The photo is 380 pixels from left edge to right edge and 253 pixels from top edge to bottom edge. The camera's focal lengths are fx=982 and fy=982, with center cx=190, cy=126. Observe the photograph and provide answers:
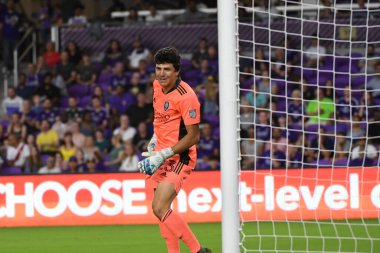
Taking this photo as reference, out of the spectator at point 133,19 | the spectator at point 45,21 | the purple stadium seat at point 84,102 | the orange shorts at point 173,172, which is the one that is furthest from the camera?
the spectator at point 45,21

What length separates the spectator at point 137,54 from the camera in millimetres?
18562

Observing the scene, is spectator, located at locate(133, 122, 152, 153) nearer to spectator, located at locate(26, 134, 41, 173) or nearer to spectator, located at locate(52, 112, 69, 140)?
spectator, located at locate(52, 112, 69, 140)

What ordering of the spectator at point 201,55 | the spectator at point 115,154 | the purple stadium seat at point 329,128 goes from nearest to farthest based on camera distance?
1. the purple stadium seat at point 329,128
2. the spectator at point 115,154
3. the spectator at point 201,55

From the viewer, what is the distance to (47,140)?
1672 cm

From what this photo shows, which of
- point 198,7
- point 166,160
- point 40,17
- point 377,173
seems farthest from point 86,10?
point 166,160

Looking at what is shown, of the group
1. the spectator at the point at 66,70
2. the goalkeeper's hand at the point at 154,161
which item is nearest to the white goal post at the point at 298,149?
the goalkeeper's hand at the point at 154,161

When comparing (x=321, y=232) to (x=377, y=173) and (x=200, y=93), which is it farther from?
(x=200, y=93)

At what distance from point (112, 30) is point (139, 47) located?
1116mm

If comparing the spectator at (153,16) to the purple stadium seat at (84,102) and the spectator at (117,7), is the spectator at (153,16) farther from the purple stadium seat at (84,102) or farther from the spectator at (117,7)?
the purple stadium seat at (84,102)

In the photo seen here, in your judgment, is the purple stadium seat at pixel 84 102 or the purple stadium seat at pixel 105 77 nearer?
the purple stadium seat at pixel 84 102

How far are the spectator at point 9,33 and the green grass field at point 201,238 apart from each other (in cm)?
707

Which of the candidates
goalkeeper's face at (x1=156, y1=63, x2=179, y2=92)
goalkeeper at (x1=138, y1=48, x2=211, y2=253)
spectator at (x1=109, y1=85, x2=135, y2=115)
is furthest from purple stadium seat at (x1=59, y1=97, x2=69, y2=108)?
Result: goalkeeper's face at (x1=156, y1=63, x2=179, y2=92)

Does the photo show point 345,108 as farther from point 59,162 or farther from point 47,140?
point 47,140

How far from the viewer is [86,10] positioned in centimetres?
2145
